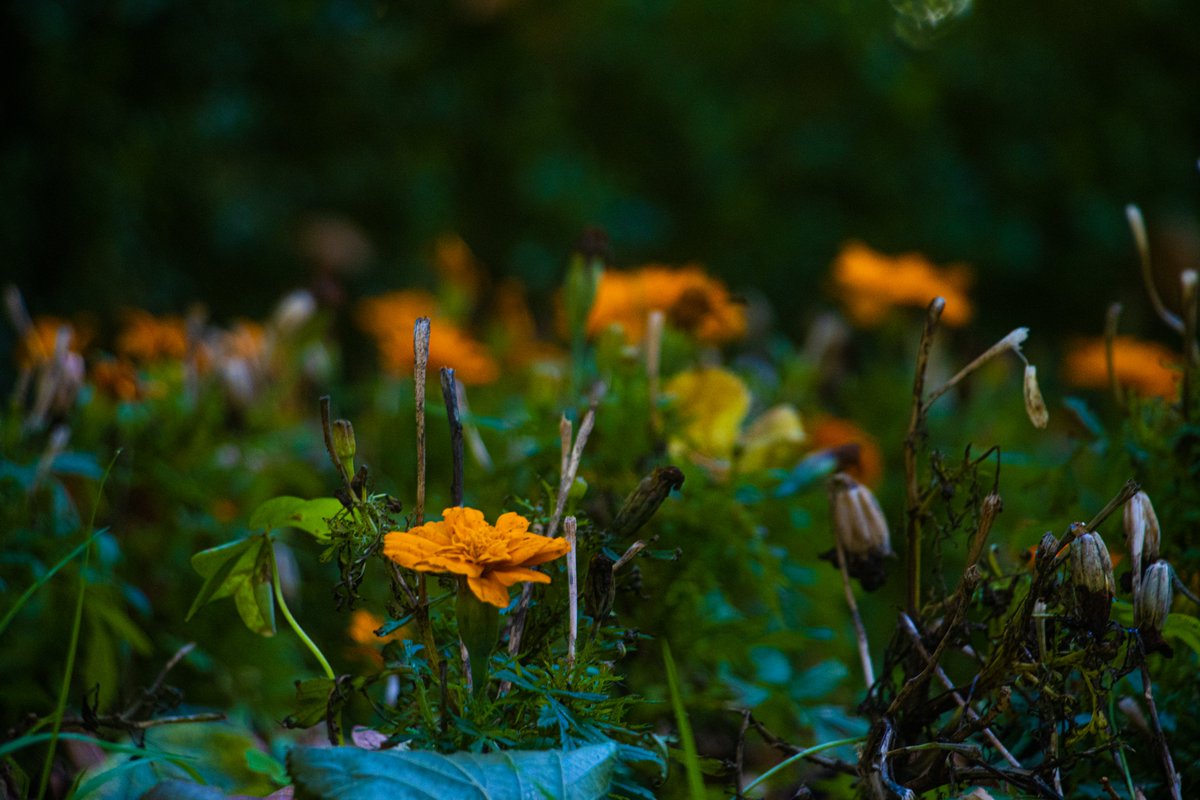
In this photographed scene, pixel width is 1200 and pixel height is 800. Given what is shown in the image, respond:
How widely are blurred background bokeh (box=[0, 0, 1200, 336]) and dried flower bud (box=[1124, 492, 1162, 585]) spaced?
186 cm

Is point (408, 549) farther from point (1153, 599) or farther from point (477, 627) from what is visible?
point (1153, 599)

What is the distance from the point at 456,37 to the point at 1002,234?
56.7 inches

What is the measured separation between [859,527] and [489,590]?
Result: 289mm

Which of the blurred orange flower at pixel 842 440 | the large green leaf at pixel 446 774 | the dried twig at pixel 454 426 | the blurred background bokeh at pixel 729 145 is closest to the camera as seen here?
the large green leaf at pixel 446 774

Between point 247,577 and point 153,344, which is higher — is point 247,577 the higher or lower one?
the higher one

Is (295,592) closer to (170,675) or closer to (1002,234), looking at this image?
(170,675)

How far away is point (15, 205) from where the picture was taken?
1561 mm

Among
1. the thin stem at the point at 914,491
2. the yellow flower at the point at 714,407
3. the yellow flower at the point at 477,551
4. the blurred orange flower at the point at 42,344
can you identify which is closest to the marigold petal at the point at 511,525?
the yellow flower at the point at 477,551

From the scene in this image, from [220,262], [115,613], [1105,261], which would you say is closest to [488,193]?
[220,262]

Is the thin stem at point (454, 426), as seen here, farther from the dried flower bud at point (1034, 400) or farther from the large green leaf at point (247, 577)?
the dried flower bud at point (1034, 400)

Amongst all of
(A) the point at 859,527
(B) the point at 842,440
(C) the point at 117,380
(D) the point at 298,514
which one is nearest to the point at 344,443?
(D) the point at 298,514

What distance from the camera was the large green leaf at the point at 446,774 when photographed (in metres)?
0.44

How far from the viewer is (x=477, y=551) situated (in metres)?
0.47

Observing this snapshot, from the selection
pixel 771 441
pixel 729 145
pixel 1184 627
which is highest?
pixel 1184 627
